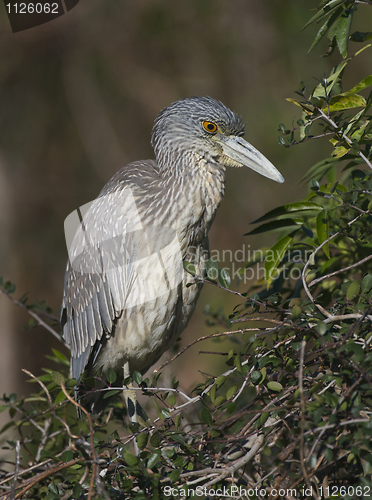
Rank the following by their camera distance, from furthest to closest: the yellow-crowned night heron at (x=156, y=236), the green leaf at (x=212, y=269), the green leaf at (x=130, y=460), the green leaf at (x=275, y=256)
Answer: the yellow-crowned night heron at (x=156, y=236), the green leaf at (x=275, y=256), the green leaf at (x=212, y=269), the green leaf at (x=130, y=460)

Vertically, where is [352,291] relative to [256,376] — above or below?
above

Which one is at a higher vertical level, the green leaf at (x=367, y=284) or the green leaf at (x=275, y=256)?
the green leaf at (x=367, y=284)

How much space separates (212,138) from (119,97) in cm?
345

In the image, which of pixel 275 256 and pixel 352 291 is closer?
pixel 352 291

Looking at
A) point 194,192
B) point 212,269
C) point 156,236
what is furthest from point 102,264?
point 212,269

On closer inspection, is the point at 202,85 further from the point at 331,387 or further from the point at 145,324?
the point at 331,387

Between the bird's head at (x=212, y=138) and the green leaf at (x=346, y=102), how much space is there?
439 millimetres

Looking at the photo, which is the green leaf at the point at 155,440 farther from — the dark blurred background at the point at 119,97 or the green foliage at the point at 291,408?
the dark blurred background at the point at 119,97

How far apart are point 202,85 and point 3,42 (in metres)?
2.05

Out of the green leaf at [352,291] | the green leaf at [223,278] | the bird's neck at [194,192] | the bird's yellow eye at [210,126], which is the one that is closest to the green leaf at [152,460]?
the green leaf at [223,278]

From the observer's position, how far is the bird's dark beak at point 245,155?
1765 millimetres

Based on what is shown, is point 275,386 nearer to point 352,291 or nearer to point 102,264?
point 352,291

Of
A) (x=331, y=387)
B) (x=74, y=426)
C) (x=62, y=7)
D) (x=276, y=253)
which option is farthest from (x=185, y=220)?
(x=62, y=7)

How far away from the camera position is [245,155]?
1.80 metres
